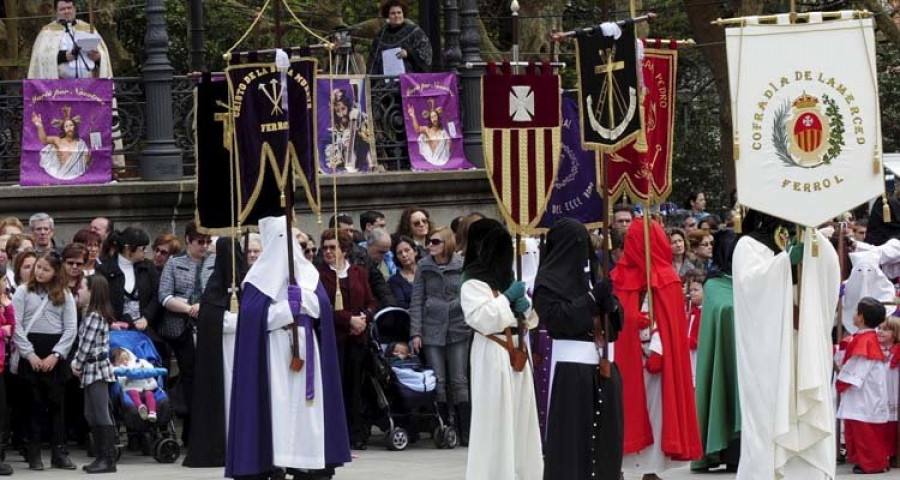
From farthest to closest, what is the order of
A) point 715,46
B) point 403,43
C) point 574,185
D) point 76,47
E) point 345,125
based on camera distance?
1. point 715,46
2. point 403,43
3. point 345,125
4. point 76,47
5. point 574,185

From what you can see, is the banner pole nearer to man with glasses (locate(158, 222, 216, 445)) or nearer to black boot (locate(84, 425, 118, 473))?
man with glasses (locate(158, 222, 216, 445))

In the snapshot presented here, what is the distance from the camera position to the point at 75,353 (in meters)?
16.1

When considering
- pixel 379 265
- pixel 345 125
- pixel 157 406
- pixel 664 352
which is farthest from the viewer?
pixel 345 125

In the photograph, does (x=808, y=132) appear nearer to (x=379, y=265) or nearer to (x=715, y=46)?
(x=379, y=265)

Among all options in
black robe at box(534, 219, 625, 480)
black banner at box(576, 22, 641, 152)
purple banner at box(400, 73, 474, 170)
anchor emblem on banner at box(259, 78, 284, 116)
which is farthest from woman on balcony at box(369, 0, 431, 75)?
black robe at box(534, 219, 625, 480)

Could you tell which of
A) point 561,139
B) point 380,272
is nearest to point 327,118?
point 380,272

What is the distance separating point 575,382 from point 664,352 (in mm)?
2041

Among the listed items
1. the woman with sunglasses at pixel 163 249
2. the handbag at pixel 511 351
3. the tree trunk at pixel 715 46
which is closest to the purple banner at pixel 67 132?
the woman with sunglasses at pixel 163 249

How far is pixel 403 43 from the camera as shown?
21.5 meters

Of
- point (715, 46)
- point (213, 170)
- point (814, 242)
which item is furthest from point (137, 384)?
point (715, 46)

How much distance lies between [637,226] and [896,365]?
2.70 meters

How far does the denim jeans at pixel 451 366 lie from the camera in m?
17.5

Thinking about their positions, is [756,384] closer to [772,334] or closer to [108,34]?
[772,334]

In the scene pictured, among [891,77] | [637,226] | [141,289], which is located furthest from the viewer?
[891,77]
